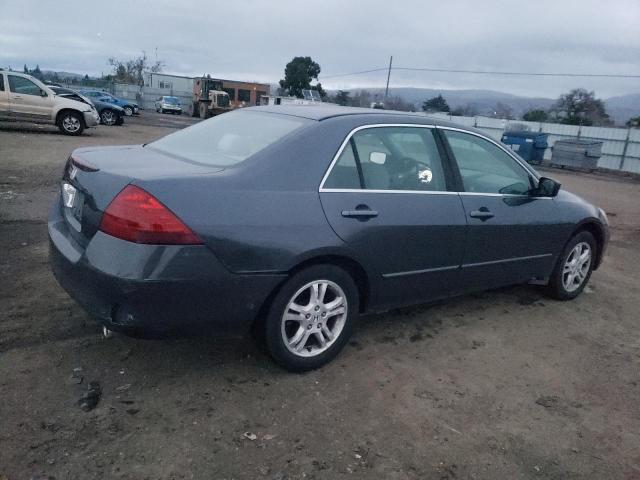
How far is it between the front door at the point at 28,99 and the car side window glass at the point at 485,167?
15180 mm

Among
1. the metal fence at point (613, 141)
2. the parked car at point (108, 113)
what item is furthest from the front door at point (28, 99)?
the metal fence at point (613, 141)

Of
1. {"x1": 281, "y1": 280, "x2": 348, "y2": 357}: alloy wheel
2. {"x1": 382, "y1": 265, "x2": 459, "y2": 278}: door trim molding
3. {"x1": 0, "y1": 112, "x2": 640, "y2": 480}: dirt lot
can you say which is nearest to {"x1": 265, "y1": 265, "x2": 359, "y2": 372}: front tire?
{"x1": 281, "y1": 280, "x2": 348, "y2": 357}: alloy wheel

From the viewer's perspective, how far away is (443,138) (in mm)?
3922

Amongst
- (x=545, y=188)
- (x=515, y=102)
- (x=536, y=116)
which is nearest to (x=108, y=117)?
(x=545, y=188)

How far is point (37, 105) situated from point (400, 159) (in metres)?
15.3

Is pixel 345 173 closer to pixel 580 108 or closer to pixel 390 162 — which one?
pixel 390 162

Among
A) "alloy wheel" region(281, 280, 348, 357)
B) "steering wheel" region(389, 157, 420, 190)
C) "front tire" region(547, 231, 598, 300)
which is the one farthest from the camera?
"front tire" region(547, 231, 598, 300)

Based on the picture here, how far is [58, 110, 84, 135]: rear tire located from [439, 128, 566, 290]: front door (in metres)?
15.2

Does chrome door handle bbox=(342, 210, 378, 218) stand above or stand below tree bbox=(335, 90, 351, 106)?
below

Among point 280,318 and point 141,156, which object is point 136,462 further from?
point 141,156

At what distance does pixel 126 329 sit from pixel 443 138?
98.8 inches

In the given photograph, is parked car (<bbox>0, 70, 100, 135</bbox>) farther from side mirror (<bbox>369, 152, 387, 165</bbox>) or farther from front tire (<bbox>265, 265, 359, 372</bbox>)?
front tire (<bbox>265, 265, 359, 372</bbox>)

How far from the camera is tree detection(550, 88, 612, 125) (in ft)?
129

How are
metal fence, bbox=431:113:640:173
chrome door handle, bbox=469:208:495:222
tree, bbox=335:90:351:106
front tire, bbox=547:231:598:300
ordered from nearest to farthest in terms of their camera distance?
1. chrome door handle, bbox=469:208:495:222
2. front tire, bbox=547:231:598:300
3. metal fence, bbox=431:113:640:173
4. tree, bbox=335:90:351:106
